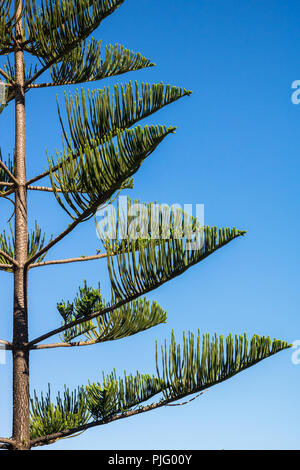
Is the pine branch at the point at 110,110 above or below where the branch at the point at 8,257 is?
above

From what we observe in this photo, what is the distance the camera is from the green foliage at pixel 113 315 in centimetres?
468

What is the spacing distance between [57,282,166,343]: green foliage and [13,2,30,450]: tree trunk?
0.53 meters

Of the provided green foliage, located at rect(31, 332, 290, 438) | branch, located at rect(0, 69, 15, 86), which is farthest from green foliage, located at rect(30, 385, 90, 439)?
branch, located at rect(0, 69, 15, 86)

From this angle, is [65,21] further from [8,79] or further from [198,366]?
[198,366]

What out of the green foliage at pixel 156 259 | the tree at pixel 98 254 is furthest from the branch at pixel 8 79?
the green foliage at pixel 156 259

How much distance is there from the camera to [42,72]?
5.34 metres

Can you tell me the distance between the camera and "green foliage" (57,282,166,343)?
15.4ft

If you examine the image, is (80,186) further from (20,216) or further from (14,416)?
(14,416)

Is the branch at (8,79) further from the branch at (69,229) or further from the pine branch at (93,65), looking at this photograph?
the branch at (69,229)

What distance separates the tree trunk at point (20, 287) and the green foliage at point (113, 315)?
1.74 feet

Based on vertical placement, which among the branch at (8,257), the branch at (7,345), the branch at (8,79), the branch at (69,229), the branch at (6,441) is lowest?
the branch at (6,441)

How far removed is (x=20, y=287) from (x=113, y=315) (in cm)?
81

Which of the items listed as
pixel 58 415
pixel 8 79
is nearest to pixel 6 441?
pixel 58 415
